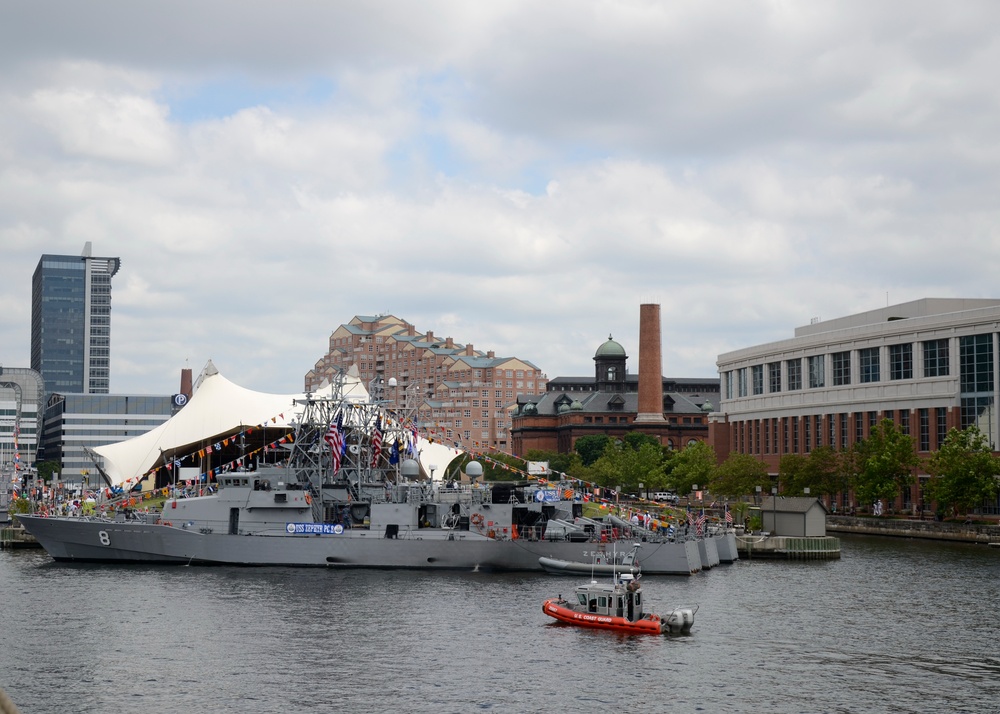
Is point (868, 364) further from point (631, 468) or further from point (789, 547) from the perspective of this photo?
point (789, 547)

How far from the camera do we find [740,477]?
122250mm

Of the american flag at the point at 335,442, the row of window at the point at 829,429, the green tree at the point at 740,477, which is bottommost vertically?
the green tree at the point at 740,477

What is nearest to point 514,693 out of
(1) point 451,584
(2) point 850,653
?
(2) point 850,653

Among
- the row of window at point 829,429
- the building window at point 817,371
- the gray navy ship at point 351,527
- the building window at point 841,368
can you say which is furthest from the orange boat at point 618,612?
the building window at point 817,371

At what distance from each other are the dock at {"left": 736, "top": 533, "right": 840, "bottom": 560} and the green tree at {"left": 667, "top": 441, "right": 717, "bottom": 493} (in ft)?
146

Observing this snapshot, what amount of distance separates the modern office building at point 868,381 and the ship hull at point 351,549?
159 ft

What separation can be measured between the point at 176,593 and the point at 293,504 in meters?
13.0

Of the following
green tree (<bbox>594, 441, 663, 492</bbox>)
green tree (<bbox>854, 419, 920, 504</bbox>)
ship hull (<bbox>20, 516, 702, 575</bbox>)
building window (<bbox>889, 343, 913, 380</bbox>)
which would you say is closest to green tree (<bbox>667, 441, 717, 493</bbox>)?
green tree (<bbox>594, 441, 663, 492</bbox>)

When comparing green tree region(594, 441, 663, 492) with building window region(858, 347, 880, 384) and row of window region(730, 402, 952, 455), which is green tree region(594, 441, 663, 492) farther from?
building window region(858, 347, 880, 384)

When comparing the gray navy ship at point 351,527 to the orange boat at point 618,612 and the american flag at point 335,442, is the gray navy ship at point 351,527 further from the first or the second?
the orange boat at point 618,612

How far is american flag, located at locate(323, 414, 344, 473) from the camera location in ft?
237

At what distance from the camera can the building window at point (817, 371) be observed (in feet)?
430

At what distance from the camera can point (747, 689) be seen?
3938 centimetres

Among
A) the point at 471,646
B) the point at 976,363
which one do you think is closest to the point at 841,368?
the point at 976,363
